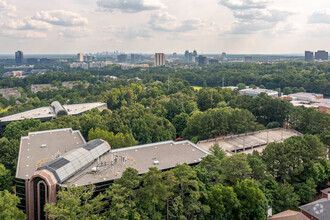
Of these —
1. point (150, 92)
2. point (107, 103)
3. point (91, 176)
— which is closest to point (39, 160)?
point (91, 176)

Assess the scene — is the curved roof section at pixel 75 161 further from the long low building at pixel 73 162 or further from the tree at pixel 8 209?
the tree at pixel 8 209

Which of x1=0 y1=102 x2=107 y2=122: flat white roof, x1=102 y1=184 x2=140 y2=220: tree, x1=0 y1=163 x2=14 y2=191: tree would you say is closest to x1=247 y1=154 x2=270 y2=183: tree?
x1=102 y1=184 x2=140 y2=220: tree

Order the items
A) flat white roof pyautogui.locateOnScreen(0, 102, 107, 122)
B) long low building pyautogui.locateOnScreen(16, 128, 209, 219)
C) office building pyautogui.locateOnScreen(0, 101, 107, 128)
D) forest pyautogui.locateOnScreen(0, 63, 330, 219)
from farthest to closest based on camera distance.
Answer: flat white roof pyautogui.locateOnScreen(0, 102, 107, 122)
office building pyautogui.locateOnScreen(0, 101, 107, 128)
long low building pyautogui.locateOnScreen(16, 128, 209, 219)
forest pyautogui.locateOnScreen(0, 63, 330, 219)

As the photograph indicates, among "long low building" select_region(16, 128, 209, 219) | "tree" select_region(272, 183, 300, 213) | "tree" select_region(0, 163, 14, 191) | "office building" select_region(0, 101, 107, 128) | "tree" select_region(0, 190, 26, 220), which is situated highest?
"office building" select_region(0, 101, 107, 128)

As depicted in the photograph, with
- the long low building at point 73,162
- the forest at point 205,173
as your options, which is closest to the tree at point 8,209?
the forest at point 205,173

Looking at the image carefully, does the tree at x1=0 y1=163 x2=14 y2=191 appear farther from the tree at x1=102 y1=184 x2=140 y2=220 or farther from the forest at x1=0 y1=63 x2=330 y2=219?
the tree at x1=102 y1=184 x2=140 y2=220

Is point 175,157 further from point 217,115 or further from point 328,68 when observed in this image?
point 328,68
